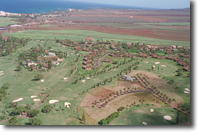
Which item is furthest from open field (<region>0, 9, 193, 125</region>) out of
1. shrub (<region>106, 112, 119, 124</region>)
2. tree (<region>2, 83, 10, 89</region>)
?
shrub (<region>106, 112, 119, 124</region>)

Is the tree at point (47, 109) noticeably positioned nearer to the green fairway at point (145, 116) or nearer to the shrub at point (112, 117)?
the shrub at point (112, 117)

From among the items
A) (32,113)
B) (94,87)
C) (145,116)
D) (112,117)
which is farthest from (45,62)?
(145,116)

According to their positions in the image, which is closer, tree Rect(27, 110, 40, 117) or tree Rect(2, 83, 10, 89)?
tree Rect(27, 110, 40, 117)

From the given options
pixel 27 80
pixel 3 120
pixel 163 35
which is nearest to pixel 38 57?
pixel 27 80

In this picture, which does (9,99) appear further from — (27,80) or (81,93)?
(81,93)

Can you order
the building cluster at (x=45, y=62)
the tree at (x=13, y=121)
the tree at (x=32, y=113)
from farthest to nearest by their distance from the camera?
the building cluster at (x=45, y=62)
the tree at (x=32, y=113)
the tree at (x=13, y=121)

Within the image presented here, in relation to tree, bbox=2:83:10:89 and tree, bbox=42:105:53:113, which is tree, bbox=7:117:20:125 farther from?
tree, bbox=2:83:10:89

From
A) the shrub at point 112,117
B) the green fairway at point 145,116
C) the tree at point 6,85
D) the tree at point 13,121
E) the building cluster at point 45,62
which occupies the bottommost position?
the green fairway at point 145,116

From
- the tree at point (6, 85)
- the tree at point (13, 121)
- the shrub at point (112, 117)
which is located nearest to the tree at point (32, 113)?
the tree at point (13, 121)

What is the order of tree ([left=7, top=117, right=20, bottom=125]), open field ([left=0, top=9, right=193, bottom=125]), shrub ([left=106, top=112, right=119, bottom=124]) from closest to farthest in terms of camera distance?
tree ([left=7, top=117, right=20, bottom=125]) → shrub ([left=106, top=112, right=119, bottom=124]) → open field ([left=0, top=9, right=193, bottom=125])

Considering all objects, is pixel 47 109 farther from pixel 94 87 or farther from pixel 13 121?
pixel 94 87

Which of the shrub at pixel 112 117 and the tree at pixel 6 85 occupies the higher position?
the tree at pixel 6 85
